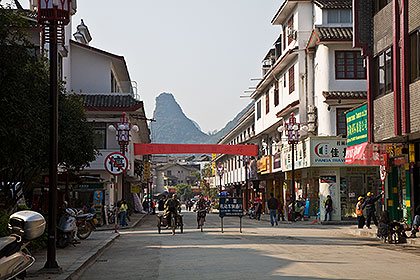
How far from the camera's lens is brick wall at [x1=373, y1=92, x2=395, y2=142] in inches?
957

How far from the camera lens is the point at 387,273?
41.7 ft

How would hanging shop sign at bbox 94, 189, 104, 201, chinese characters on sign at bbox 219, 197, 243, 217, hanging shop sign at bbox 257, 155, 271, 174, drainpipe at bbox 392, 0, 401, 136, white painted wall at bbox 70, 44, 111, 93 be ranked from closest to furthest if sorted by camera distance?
drainpipe at bbox 392, 0, 401, 136 < chinese characters on sign at bbox 219, 197, 243, 217 < hanging shop sign at bbox 94, 189, 104, 201 < white painted wall at bbox 70, 44, 111, 93 < hanging shop sign at bbox 257, 155, 271, 174

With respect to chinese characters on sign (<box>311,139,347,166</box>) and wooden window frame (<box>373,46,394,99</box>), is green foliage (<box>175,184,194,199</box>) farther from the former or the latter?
wooden window frame (<box>373,46,394,99</box>)

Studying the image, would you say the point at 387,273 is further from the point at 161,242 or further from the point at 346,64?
the point at 346,64

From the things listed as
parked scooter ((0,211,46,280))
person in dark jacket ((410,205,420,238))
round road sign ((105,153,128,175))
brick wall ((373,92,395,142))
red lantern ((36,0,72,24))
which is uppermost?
red lantern ((36,0,72,24))

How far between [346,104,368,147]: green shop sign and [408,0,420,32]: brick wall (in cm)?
600

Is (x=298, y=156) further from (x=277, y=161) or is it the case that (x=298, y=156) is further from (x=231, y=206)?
(x=231, y=206)

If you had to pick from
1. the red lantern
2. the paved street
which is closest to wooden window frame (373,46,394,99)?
the paved street

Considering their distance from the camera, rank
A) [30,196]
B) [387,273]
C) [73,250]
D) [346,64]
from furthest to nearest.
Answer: [346,64] → [30,196] → [73,250] → [387,273]

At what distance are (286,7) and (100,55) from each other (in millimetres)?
12732

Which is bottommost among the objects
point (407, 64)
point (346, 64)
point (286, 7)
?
point (407, 64)

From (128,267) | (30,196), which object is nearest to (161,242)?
(128,267)

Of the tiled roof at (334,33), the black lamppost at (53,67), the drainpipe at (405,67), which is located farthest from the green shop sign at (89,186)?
the black lamppost at (53,67)

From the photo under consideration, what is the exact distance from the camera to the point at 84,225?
24281 mm
